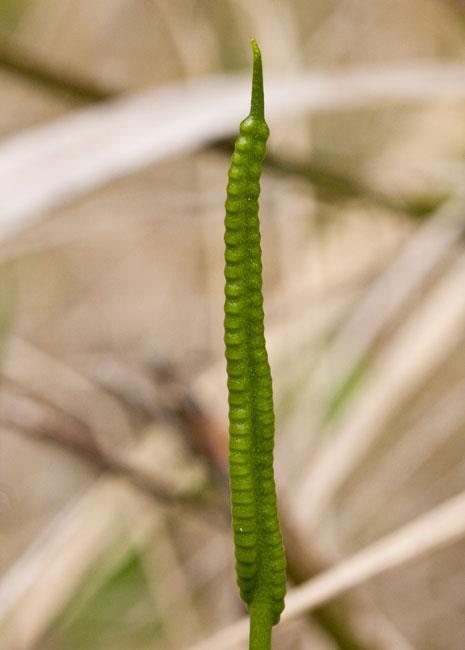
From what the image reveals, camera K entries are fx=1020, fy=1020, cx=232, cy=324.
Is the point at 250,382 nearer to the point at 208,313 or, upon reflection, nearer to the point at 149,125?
the point at 149,125

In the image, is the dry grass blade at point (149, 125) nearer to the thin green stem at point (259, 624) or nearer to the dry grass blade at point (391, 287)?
the dry grass blade at point (391, 287)

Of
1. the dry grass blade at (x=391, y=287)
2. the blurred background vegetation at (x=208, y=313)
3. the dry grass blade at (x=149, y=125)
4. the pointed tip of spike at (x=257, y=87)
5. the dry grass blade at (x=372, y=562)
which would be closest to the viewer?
the pointed tip of spike at (x=257, y=87)

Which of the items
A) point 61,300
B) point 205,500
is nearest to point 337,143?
point 61,300

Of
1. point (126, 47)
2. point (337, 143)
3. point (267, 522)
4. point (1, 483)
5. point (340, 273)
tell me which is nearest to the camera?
point (267, 522)

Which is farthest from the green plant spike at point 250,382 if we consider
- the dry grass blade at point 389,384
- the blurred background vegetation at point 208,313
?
the dry grass blade at point 389,384

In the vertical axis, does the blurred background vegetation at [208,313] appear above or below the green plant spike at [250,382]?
above

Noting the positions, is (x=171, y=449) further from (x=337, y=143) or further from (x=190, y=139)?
(x=337, y=143)

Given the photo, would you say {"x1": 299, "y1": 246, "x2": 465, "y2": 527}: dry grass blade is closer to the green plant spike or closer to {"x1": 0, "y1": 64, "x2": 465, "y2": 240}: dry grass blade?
{"x1": 0, "y1": 64, "x2": 465, "y2": 240}: dry grass blade

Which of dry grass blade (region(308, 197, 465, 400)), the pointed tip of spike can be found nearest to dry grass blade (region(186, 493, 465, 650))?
the pointed tip of spike

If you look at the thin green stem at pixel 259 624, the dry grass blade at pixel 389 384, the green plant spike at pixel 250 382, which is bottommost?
the thin green stem at pixel 259 624
